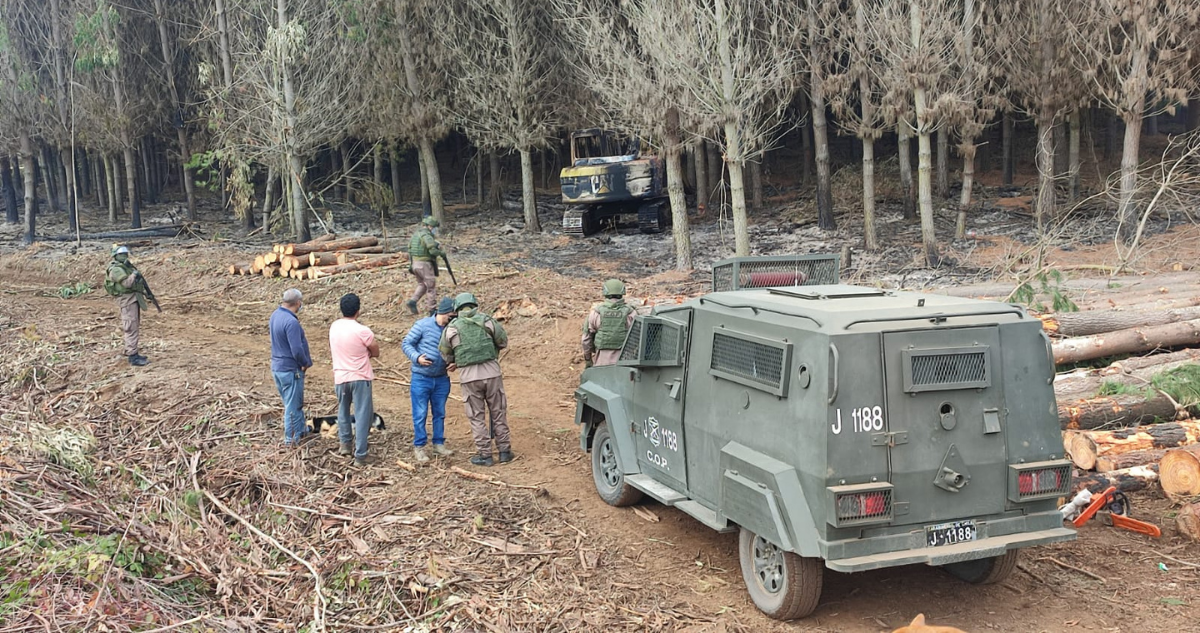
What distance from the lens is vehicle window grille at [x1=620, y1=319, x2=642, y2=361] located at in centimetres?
802

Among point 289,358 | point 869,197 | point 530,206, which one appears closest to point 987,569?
point 289,358

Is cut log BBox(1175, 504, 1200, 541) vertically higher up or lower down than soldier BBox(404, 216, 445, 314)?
lower down

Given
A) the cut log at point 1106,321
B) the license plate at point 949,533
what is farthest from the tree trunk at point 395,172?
the license plate at point 949,533

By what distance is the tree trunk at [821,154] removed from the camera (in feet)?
78.0

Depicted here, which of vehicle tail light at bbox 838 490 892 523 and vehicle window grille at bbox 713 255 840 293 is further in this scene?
vehicle window grille at bbox 713 255 840 293

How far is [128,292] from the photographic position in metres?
13.2

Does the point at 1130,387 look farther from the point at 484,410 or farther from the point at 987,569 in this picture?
the point at 484,410

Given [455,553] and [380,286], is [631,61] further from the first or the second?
[455,553]

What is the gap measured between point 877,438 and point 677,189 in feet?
53.9

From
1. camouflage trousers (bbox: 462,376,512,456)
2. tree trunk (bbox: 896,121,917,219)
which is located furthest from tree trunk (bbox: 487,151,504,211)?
camouflage trousers (bbox: 462,376,512,456)

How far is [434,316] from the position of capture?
969cm

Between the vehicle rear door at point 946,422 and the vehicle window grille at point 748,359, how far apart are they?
0.70 meters

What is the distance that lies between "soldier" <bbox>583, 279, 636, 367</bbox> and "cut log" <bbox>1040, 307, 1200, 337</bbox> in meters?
5.45

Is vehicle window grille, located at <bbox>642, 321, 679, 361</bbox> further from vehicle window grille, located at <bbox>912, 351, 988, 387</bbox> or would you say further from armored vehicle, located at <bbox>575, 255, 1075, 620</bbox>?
vehicle window grille, located at <bbox>912, 351, 988, 387</bbox>
